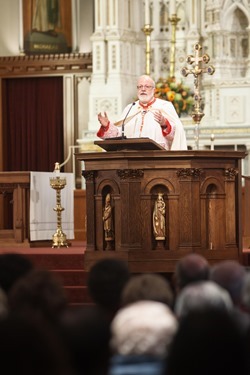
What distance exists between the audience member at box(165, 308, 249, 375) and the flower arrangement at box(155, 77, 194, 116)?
13191 millimetres

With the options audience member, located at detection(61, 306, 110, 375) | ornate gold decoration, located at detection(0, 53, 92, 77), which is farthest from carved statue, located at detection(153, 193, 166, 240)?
ornate gold decoration, located at detection(0, 53, 92, 77)

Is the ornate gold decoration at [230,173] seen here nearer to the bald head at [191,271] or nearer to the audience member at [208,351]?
the bald head at [191,271]

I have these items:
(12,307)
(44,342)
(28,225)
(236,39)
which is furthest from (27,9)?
(44,342)

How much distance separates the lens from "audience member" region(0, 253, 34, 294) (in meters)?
6.86

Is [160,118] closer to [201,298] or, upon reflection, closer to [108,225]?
[108,225]

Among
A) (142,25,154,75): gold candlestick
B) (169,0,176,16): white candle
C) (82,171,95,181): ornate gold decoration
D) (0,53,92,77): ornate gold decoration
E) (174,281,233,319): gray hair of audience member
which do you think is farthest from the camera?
(0,53,92,77): ornate gold decoration

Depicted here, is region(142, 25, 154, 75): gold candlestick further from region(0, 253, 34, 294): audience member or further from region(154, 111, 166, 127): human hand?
region(0, 253, 34, 294): audience member

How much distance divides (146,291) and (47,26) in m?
14.4

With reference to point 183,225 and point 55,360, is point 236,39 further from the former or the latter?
point 55,360

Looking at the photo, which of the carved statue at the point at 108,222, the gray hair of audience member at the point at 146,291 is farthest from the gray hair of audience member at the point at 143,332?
the carved statue at the point at 108,222

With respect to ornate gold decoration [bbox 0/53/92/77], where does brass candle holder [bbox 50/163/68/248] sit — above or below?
below

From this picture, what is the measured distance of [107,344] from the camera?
489 centimetres

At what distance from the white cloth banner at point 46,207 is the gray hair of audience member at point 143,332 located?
8.32 meters

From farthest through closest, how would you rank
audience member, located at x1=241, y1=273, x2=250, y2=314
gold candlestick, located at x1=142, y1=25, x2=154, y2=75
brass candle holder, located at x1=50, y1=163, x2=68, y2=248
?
gold candlestick, located at x1=142, y1=25, x2=154, y2=75 → brass candle holder, located at x1=50, y1=163, x2=68, y2=248 → audience member, located at x1=241, y1=273, x2=250, y2=314
